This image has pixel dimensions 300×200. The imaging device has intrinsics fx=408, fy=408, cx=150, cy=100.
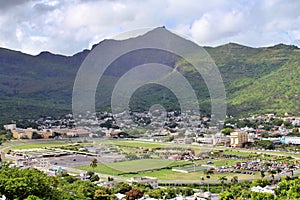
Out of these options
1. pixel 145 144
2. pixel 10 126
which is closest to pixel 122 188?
pixel 145 144

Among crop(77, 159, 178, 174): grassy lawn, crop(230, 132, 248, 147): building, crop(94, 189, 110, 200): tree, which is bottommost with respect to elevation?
crop(77, 159, 178, 174): grassy lawn

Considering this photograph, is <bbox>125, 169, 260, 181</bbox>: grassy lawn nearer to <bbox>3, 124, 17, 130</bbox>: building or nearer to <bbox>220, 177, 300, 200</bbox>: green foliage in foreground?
<bbox>220, 177, 300, 200</bbox>: green foliage in foreground

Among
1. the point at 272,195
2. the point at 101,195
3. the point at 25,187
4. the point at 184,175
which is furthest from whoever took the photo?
the point at 184,175

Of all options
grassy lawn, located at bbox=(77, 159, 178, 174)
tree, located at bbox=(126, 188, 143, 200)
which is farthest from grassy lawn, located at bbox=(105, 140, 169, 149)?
tree, located at bbox=(126, 188, 143, 200)

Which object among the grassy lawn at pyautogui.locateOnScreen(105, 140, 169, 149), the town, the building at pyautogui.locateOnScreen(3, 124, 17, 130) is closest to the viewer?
the town

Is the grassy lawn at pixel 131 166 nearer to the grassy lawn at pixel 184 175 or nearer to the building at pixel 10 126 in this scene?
the grassy lawn at pixel 184 175

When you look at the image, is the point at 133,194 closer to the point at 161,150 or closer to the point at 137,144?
the point at 161,150

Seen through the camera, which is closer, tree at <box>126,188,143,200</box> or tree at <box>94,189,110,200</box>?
Result: tree at <box>94,189,110,200</box>
